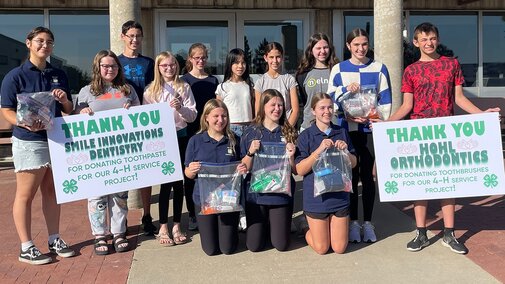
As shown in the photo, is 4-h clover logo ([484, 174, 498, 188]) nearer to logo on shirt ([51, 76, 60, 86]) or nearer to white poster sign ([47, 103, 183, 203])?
white poster sign ([47, 103, 183, 203])

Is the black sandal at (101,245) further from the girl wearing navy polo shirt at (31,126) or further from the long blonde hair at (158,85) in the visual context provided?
the long blonde hair at (158,85)

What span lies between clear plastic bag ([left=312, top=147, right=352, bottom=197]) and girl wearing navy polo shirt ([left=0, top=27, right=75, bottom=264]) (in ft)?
7.14

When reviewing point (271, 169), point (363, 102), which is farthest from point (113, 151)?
point (363, 102)

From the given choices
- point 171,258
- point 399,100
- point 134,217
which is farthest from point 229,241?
point 399,100

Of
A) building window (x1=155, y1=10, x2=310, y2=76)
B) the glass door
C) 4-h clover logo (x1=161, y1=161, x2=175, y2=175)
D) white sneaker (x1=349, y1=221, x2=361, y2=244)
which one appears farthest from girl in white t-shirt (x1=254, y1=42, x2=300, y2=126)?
the glass door

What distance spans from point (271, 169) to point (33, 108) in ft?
6.46

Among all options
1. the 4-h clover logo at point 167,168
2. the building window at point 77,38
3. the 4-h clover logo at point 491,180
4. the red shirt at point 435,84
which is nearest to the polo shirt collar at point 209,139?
the 4-h clover logo at point 167,168

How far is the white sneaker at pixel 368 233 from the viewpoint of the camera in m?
4.76

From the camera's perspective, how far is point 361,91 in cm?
458

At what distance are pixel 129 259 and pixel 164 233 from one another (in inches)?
19.5

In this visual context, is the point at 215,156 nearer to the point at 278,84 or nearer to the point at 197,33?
the point at 278,84

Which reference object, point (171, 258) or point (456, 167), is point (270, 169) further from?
point (456, 167)

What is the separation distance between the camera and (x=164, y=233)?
4.78 metres

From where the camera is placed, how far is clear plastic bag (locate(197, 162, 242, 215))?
4379mm
